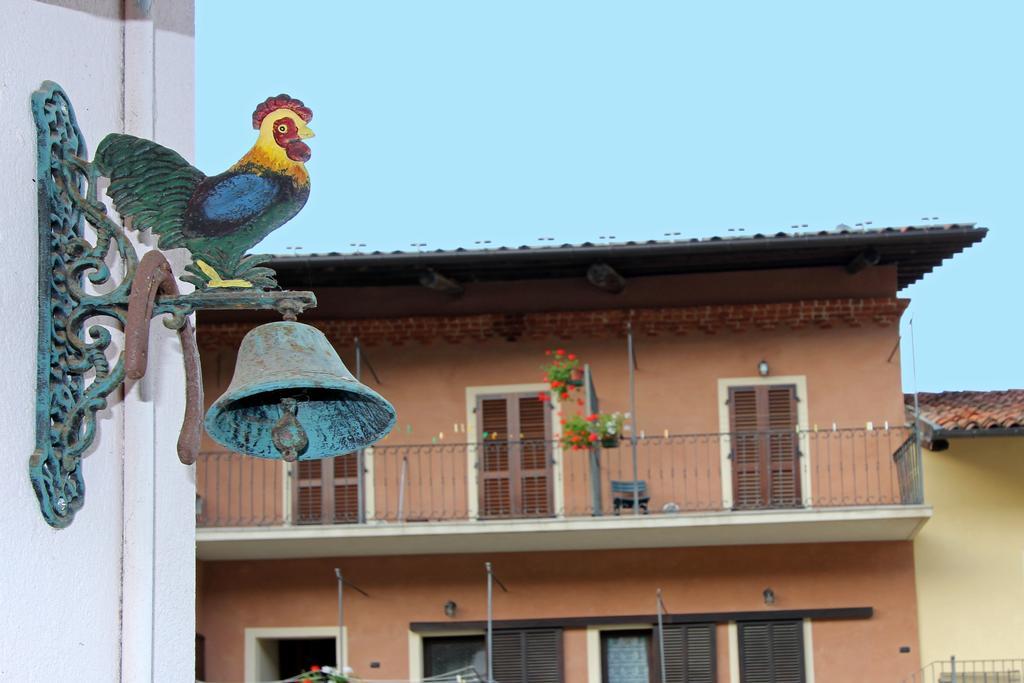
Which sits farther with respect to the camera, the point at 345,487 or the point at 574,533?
the point at 345,487

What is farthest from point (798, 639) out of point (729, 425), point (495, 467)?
point (495, 467)

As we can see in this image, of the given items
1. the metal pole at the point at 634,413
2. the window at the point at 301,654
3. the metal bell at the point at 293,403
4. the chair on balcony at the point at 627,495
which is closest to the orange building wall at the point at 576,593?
the chair on balcony at the point at 627,495

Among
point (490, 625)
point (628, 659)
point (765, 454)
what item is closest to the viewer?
point (490, 625)

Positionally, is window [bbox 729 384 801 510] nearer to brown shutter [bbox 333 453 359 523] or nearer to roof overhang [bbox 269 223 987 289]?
roof overhang [bbox 269 223 987 289]

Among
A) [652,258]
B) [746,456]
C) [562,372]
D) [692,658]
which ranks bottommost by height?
[692,658]

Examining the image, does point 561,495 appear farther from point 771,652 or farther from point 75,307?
point 75,307

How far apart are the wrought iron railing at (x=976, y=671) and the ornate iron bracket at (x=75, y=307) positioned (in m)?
14.0

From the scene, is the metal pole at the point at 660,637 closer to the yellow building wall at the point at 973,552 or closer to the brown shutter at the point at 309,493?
the yellow building wall at the point at 973,552

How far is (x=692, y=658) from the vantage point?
17906 mm

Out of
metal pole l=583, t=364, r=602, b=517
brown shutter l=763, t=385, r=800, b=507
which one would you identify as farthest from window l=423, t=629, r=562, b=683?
brown shutter l=763, t=385, r=800, b=507

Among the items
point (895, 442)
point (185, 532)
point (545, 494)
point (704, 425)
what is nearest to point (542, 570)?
point (545, 494)

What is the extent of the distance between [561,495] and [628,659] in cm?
171

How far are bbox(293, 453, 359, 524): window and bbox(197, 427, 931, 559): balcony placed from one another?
0.01 m

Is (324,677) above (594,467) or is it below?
below
